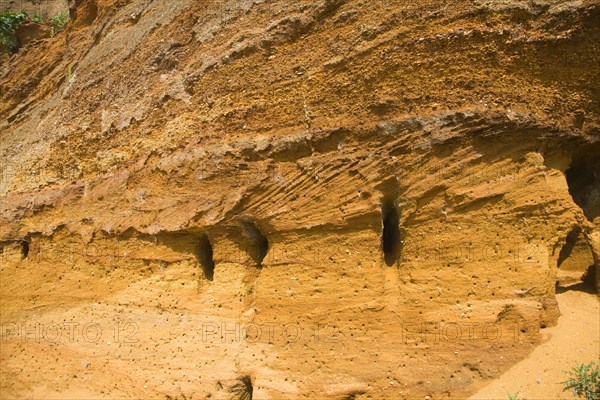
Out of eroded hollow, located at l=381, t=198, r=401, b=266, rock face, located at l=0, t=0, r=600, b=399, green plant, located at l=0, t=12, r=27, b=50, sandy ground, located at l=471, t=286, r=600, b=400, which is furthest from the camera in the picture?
green plant, located at l=0, t=12, r=27, b=50

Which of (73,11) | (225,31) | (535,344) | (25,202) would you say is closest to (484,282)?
(535,344)

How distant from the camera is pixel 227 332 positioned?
24.3 feet

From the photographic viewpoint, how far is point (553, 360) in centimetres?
566

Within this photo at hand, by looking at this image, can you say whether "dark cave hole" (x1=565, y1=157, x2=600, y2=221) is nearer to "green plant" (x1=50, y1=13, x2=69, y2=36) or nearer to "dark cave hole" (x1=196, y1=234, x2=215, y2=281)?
"dark cave hole" (x1=196, y1=234, x2=215, y2=281)

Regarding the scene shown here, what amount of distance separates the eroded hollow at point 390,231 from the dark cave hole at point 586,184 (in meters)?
2.53

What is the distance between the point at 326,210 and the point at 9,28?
13.7m

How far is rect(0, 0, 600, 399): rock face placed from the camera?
629 cm

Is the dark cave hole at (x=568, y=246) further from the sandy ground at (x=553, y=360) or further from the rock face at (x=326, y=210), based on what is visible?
the sandy ground at (x=553, y=360)

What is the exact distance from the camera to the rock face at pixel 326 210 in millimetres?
6285

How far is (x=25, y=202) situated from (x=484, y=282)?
961 centimetres

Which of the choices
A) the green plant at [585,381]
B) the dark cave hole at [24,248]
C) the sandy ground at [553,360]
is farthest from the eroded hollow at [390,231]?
the dark cave hole at [24,248]

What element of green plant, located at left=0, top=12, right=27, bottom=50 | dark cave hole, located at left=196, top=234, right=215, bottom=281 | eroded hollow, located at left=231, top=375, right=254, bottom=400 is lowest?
eroded hollow, located at left=231, top=375, right=254, bottom=400

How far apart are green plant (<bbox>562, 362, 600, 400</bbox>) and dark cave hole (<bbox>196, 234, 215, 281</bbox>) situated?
17.8ft

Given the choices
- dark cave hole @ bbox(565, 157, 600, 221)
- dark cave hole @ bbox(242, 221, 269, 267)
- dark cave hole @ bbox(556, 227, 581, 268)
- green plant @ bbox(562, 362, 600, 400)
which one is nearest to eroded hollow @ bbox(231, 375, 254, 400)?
dark cave hole @ bbox(242, 221, 269, 267)
